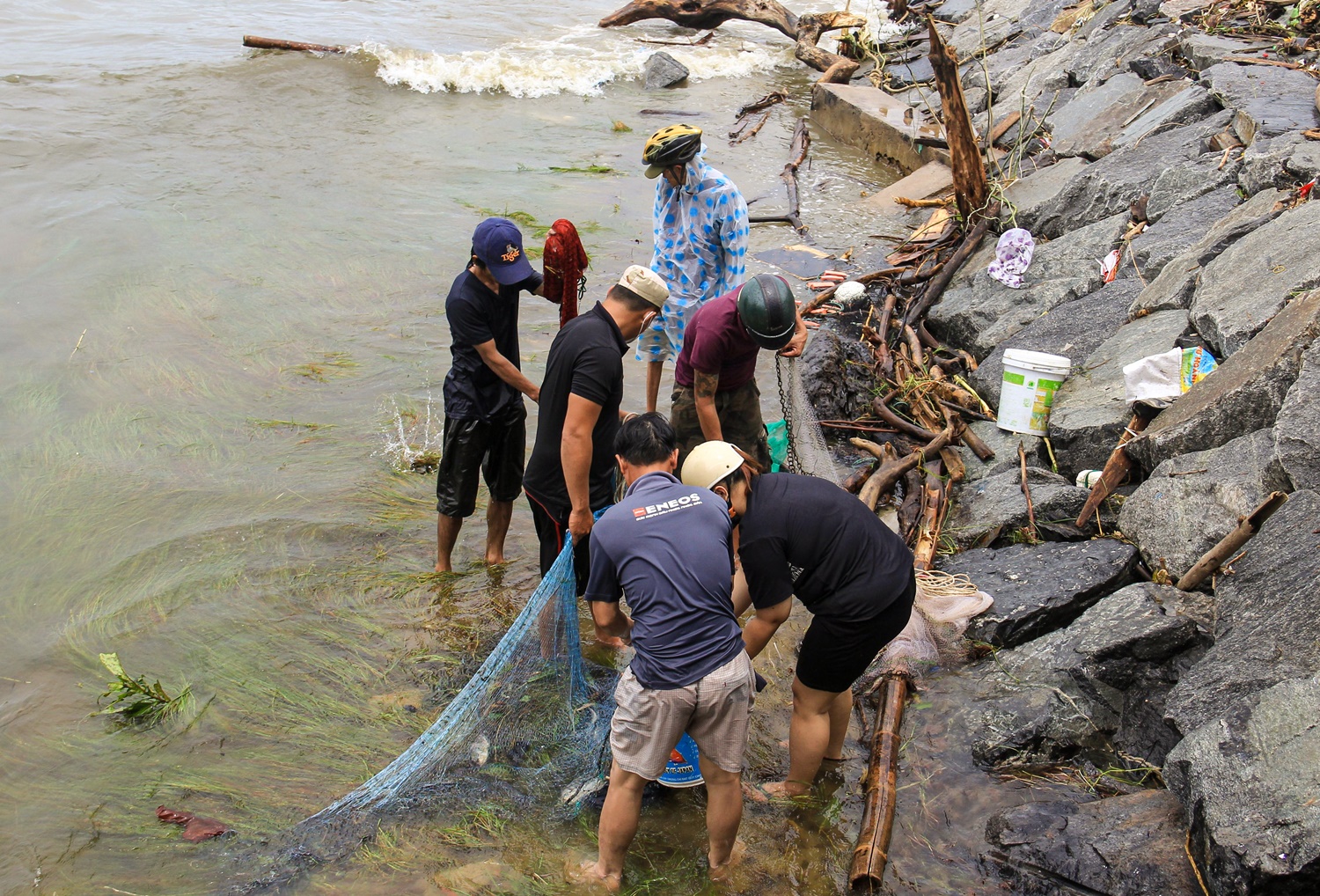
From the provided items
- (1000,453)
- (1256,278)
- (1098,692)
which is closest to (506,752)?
(1098,692)

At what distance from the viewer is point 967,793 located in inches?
153

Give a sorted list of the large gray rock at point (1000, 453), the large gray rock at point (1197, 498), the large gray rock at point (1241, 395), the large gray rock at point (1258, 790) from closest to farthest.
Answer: the large gray rock at point (1258, 790), the large gray rock at point (1197, 498), the large gray rock at point (1241, 395), the large gray rock at point (1000, 453)

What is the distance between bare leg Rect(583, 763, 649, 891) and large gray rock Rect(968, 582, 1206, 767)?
162 cm

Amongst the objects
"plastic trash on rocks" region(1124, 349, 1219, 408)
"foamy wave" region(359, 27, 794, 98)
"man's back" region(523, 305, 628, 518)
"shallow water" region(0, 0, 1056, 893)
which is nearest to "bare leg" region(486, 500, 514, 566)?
"shallow water" region(0, 0, 1056, 893)

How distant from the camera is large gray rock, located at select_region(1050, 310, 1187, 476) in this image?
5.45 metres

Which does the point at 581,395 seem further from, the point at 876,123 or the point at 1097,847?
the point at 876,123

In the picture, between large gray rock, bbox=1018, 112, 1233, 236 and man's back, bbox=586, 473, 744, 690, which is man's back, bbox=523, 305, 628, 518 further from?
large gray rock, bbox=1018, 112, 1233, 236

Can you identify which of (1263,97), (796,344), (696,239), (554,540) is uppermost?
(1263,97)

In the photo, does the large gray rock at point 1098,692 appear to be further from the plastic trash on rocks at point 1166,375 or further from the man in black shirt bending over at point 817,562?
the plastic trash on rocks at point 1166,375

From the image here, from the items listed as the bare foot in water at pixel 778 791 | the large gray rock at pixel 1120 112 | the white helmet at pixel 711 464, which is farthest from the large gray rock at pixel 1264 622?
the large gray rock at pixel 1120 112

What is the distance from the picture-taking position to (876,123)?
1262cm

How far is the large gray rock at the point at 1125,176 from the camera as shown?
7492mm

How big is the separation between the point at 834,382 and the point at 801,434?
3.15 feet

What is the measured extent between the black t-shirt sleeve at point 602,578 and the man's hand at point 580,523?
0.76 metres
